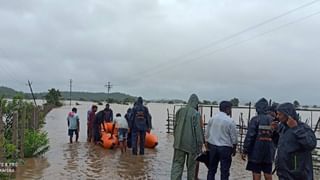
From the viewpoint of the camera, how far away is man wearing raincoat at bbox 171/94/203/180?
339 inches

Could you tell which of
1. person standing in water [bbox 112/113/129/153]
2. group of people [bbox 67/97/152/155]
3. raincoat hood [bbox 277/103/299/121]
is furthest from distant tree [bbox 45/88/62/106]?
raincoat hood [bbox 277/103/299/121]

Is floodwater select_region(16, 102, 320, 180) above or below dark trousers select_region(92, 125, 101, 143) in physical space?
below

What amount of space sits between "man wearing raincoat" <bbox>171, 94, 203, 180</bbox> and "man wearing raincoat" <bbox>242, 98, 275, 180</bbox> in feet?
3.42

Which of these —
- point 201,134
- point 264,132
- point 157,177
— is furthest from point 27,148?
point 264,132

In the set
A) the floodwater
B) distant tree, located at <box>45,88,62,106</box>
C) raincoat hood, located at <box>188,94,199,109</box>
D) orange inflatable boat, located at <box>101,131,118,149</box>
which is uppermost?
distant tree, located at <box>45,88,62,106</box>

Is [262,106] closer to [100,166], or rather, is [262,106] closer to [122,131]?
[100,166]

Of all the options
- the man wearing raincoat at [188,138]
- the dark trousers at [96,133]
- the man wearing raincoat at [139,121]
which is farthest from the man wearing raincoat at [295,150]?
the dark trousers at [96,133]

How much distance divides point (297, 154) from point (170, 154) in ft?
32.0

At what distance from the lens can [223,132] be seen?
818cm

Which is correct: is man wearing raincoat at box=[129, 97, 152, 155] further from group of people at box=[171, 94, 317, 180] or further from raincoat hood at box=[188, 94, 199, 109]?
raincoat hood at box=[188, 94, 199, 109]

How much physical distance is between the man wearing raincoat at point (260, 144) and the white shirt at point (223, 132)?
13.5 inches

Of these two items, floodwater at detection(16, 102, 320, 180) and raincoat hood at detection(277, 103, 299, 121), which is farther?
floodwater at detection(16, 102, 320, 180)

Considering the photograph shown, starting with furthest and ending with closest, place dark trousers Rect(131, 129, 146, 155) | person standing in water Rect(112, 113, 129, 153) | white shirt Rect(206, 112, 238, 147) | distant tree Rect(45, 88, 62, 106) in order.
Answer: distant tree Rect(45, 88, 62, 106) → person standing in water Rect(112, 113, 129, 153) → dark trousers Rect(131, 129, 146, 155) → white shirt Rect(206, 112, 238, 147)

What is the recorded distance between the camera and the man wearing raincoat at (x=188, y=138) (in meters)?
8.61
